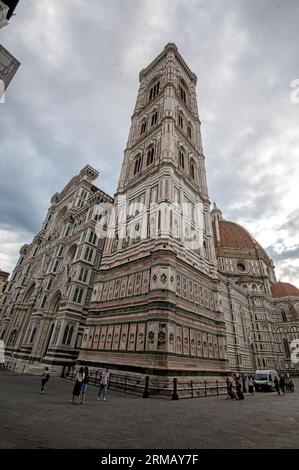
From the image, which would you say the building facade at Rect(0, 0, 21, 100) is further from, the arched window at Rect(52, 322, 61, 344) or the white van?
the white van

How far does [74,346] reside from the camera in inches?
906

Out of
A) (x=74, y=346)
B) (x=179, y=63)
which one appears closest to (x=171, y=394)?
(x=74, y=346)

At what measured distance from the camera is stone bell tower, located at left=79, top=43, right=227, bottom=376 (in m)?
15.0

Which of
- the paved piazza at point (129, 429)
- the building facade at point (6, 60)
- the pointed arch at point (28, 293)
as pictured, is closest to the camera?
the paved piazza at point (129, 429)

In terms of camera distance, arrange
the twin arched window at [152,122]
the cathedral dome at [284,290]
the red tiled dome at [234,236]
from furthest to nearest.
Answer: the red tiled dome at [234,236], the cathedral dome at [284,290], the twin arched window at [152,122]

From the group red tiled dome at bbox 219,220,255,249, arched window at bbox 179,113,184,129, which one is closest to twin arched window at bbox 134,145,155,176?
arched window at bbox 179,113,184,129

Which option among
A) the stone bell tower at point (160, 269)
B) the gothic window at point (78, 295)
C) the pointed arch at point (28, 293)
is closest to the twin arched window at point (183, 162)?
the stone bell tower at point (160, 269)

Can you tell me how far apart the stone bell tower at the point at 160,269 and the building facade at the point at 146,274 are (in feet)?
0.33

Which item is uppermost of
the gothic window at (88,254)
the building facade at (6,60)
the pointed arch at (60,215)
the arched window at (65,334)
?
the pointed arch at (60,215)

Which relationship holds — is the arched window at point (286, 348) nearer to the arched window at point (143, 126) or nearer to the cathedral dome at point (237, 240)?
the cathedral dome at point (237, 240)

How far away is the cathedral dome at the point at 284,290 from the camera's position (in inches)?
2210

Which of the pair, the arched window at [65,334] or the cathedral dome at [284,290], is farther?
the cathedral dome at [284,290]

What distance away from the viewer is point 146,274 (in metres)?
17.6
